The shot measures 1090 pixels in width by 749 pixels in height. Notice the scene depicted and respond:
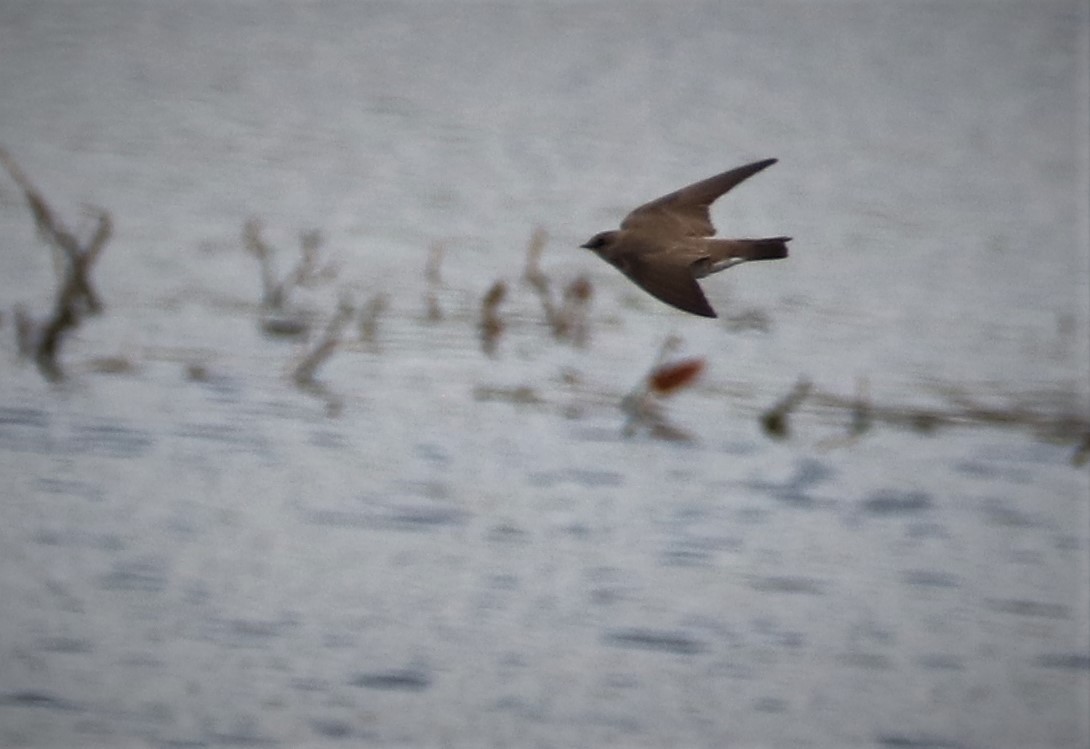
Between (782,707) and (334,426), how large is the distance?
1.93 metres

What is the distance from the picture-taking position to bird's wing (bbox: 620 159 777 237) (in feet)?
13.8

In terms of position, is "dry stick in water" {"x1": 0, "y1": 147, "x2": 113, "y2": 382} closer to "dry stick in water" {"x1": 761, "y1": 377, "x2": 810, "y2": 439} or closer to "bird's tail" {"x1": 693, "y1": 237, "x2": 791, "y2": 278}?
"dry stick in water" {"x1": 761, "y1": 377, "x2": 810, "y2": 439}

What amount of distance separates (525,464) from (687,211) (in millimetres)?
1502

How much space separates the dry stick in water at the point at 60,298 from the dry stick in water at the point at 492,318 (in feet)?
4.48

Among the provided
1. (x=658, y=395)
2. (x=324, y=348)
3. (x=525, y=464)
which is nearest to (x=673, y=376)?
(x=658, y=395)

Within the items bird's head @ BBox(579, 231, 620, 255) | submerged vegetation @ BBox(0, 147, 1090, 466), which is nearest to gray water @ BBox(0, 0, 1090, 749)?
submerged vegetation @ BBox(0, 147, 1090, 466)

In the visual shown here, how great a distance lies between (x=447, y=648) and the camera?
4586 mm

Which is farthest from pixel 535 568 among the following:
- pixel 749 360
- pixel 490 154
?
pixel 490 154

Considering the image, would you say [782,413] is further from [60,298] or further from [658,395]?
[60,298]

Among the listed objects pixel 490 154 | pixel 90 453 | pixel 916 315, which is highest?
pixel 490 154

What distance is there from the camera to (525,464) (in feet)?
18.3

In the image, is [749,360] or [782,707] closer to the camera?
[782,707]

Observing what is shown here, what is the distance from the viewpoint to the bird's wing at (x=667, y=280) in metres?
3.82

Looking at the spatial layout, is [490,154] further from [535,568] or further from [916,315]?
[535,568]
